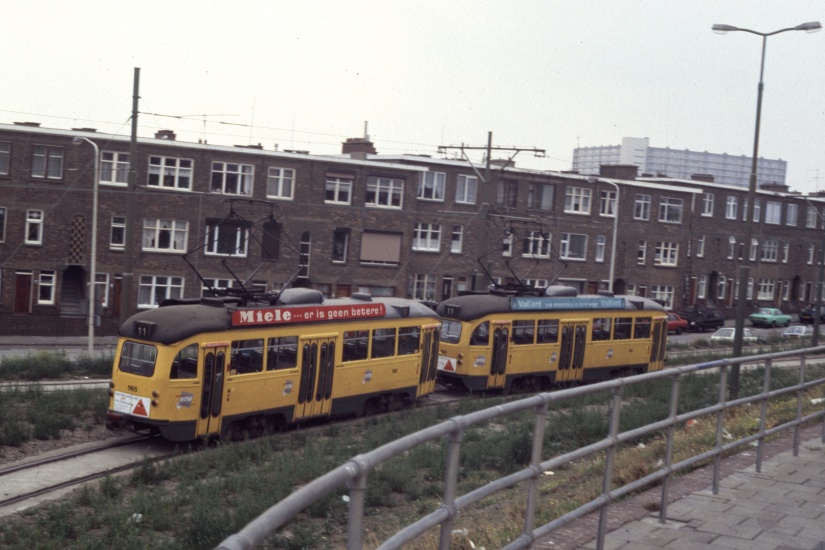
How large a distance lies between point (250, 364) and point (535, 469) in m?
14.1

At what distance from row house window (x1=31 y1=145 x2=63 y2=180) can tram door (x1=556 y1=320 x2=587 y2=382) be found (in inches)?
1052

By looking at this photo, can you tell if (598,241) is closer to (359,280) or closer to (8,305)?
(359,280)

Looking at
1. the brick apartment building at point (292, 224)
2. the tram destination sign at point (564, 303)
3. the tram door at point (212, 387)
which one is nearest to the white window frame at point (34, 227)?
the brick apartment building at point (292, 224)

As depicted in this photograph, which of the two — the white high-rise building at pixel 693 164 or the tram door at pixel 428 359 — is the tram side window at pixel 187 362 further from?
the white high-rise building at pixel 693 164

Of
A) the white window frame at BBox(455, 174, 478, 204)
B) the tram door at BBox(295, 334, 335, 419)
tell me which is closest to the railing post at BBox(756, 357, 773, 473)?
the tram door at BBox(295, 334, 335, 419)

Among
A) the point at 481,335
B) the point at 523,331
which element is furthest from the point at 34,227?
the point at 523,331

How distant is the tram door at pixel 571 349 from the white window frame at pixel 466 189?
27.8 metres

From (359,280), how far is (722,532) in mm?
44612

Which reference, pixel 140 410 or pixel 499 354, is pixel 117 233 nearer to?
pixel 499 354

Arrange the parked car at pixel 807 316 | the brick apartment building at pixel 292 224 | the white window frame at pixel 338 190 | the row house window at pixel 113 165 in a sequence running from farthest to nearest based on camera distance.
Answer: the parked car at pixel 807 316 → the white window frame at pixel 338 190 → the row house window at pixel 113 165 → the brick apartment building at pixel 292 224

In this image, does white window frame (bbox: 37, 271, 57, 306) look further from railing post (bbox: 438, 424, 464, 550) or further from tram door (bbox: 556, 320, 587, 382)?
railing post (bbox: 438, 424, 464, 550)

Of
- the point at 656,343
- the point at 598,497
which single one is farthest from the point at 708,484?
the point at 656,343

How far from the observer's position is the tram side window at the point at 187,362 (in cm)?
1802

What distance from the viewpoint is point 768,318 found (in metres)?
69.9
